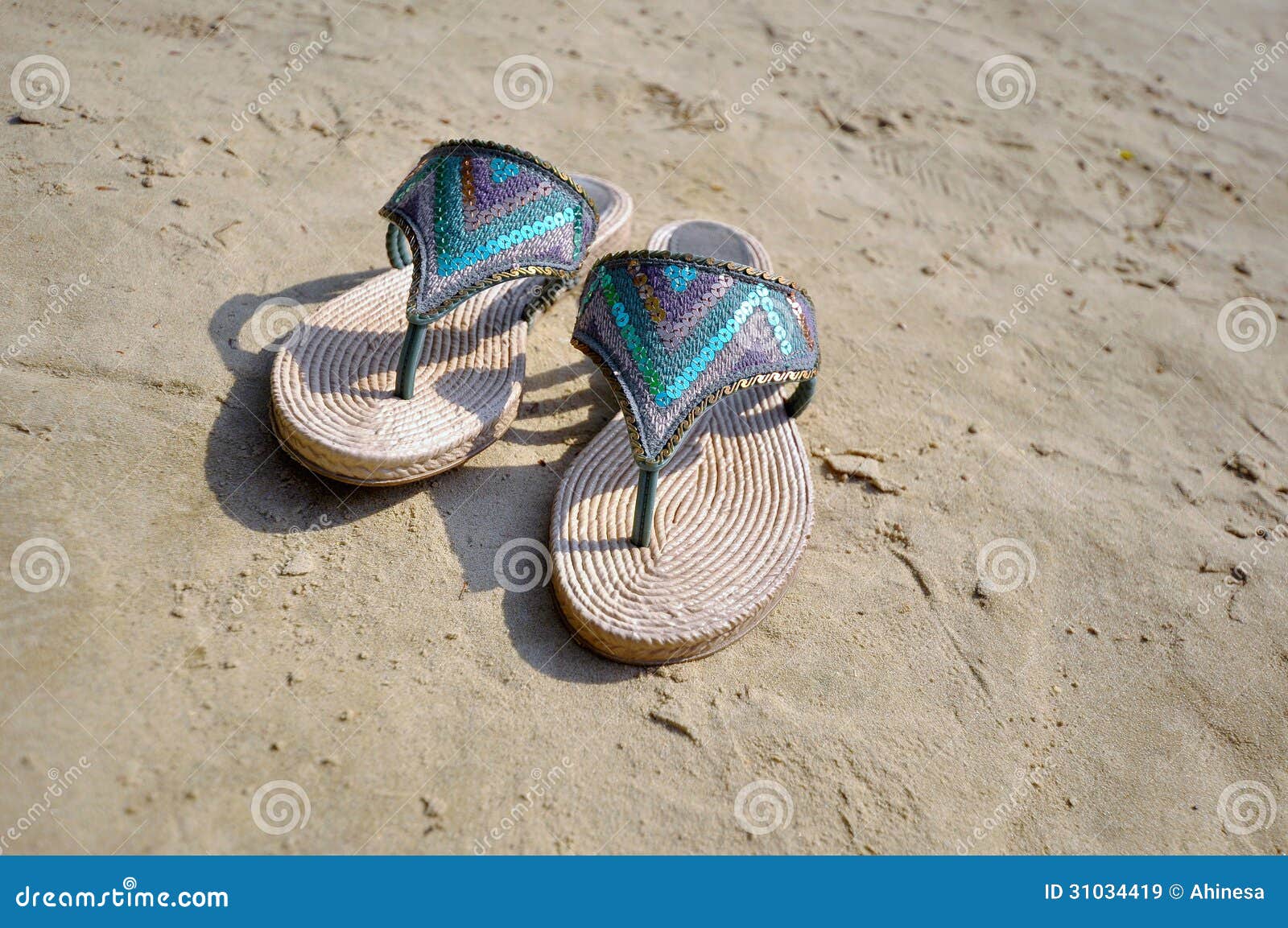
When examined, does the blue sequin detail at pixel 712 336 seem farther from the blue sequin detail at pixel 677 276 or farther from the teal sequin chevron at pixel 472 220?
the teal sequin chevron at pixel 472 220

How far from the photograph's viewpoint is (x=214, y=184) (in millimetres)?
3885

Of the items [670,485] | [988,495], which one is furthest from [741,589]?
[988,495]

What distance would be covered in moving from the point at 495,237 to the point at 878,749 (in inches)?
75.8

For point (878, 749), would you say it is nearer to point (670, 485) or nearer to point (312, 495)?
point (670, 485)

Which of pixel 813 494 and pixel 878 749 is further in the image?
pixel 813 494

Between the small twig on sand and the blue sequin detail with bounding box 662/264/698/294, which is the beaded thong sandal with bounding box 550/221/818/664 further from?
the small twig on sand

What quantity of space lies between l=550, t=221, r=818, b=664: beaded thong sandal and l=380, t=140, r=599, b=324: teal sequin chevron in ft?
1.16

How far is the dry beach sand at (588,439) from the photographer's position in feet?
7.99

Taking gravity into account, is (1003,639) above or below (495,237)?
below

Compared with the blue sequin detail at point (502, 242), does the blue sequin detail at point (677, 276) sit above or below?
above

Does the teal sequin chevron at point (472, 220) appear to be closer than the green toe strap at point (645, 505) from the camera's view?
No

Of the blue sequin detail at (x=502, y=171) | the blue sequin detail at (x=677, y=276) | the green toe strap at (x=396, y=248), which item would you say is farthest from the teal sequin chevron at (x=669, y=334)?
the green toe strap at (x=396, y=248)

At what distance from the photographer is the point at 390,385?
3.14 m

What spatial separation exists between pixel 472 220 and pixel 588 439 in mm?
838
